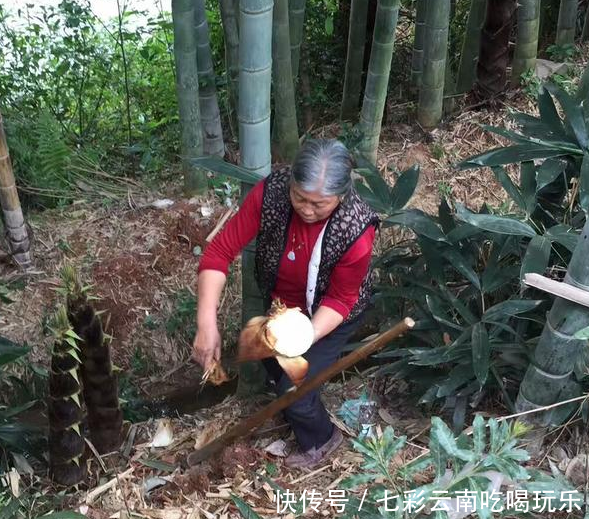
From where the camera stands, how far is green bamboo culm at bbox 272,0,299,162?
10.3 ft

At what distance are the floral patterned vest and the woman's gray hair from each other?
173 millimetres

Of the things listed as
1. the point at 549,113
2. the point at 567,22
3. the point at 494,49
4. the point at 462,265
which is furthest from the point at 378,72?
the point at 567,22

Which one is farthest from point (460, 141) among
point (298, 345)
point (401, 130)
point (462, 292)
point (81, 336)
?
point (81, 336)

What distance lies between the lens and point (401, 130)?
4352 millimetres

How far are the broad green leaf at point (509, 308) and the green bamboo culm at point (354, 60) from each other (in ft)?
7.53

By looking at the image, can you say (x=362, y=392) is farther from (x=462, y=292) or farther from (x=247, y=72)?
(x=247, y=72)

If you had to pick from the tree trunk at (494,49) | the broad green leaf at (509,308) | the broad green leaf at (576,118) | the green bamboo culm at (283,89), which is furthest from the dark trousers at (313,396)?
the tree trunk at (494,49)

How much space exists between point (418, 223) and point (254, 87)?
73 centimetres

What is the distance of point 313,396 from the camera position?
244 cm

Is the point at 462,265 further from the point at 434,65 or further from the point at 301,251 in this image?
the point at 434,65

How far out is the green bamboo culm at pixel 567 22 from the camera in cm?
448

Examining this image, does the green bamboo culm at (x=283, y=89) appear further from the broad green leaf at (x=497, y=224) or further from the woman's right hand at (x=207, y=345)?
the woman's right hand at (x=207, y=345)

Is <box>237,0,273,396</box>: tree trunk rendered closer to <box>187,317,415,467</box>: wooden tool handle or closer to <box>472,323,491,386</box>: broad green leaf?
<box>187,317,415,467</box>: wooden tool handle

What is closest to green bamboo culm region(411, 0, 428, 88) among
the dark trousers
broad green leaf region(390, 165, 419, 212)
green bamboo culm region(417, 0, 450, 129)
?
green bamboo culm region(417, 0, 450, 129)
